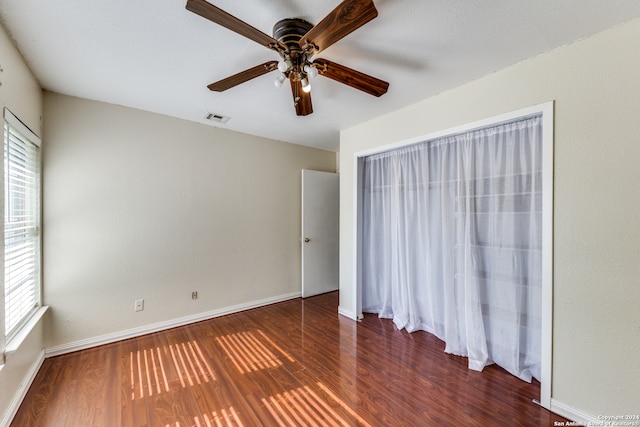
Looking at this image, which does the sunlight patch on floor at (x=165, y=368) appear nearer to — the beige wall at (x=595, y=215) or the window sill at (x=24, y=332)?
the window sill at (x=24, y=332)

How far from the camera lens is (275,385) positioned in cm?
199

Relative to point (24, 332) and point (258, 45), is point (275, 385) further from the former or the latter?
point (258, 45)

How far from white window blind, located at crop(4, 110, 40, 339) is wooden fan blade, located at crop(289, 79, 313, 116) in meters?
1.77

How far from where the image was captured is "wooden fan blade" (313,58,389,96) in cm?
158

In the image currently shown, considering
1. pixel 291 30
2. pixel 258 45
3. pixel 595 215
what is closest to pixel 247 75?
pixel 258 45

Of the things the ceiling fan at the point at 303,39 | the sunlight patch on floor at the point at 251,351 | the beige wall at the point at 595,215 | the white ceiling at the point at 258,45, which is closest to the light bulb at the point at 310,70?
the ceiling fan at the point at 303,39

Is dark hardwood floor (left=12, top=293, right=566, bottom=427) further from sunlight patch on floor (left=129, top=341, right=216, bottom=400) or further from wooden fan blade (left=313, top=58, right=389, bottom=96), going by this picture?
wooden fan blade (left=313, top=58, right=389, bottom=96)

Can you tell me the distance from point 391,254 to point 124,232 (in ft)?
9.42

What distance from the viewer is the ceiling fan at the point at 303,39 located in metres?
1.11

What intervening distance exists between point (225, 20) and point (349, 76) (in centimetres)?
81

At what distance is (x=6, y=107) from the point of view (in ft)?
5.34

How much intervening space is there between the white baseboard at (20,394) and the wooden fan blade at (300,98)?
2.65 meters

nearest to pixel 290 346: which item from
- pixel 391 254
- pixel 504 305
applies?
pixel 391 254

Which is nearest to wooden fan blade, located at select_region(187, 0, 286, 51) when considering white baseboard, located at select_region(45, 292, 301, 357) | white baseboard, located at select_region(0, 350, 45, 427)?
white baseboard, located at select_region(0, 350, 45, 427)
